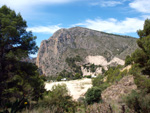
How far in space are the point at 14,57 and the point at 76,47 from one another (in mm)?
108920

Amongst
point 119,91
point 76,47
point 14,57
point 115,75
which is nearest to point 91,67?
point 76,47

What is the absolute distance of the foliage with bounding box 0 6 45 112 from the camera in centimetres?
901

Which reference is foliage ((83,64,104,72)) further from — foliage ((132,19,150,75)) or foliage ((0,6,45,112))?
foliage ((132,19,150,75))

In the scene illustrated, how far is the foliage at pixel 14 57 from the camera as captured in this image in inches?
355

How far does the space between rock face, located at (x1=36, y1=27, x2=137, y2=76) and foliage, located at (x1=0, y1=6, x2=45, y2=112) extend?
8335 centimetres

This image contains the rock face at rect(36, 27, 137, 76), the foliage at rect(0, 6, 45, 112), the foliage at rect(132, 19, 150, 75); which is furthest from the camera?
the rock face at rect(36, 27, 137, 76)

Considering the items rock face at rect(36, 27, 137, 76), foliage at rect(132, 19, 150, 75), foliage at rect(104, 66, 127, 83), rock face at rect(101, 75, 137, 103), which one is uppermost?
rock face at rect(36, 27, 137, 76)

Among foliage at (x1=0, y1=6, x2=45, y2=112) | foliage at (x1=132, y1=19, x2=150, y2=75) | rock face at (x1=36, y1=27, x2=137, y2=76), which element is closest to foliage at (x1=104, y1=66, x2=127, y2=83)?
foliage at (x1=132, y1=19, x2=150, y2=75)

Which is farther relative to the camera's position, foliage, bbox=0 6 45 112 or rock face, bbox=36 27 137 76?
rock face, bbox=36 27 137 76

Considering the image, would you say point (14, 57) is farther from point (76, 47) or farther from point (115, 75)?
point (76, 47)

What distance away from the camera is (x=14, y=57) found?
9.33 metres

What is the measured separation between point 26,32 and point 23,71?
319cm

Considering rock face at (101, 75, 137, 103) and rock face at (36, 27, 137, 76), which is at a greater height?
rock face at (36, 27, 137, 76)

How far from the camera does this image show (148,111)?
14.7 feet
